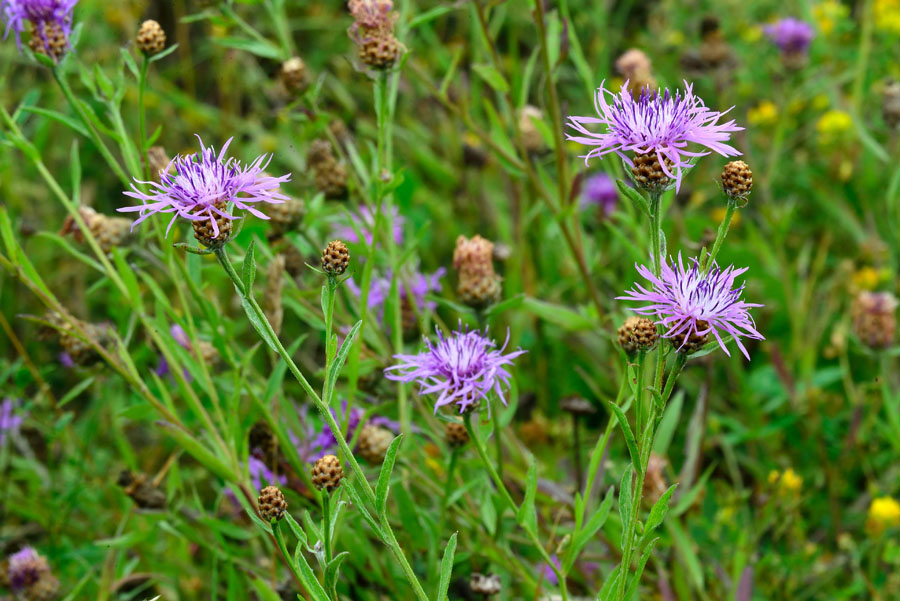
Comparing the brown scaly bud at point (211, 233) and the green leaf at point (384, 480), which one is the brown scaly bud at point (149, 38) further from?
the green leaf at point (384, 480)

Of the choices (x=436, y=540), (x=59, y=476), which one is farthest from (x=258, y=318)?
(x=59, y=476)

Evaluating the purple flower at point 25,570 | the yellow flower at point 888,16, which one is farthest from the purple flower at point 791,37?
the purple flower at point 25,570

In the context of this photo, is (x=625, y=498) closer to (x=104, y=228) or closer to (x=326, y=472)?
(x=326, y=472)

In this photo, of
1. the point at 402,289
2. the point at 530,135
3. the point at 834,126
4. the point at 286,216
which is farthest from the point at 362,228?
the point at 834,126

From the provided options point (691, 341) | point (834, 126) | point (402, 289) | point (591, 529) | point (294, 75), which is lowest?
point (591, 529)

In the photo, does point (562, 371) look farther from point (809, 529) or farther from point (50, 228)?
point (50, 228)
